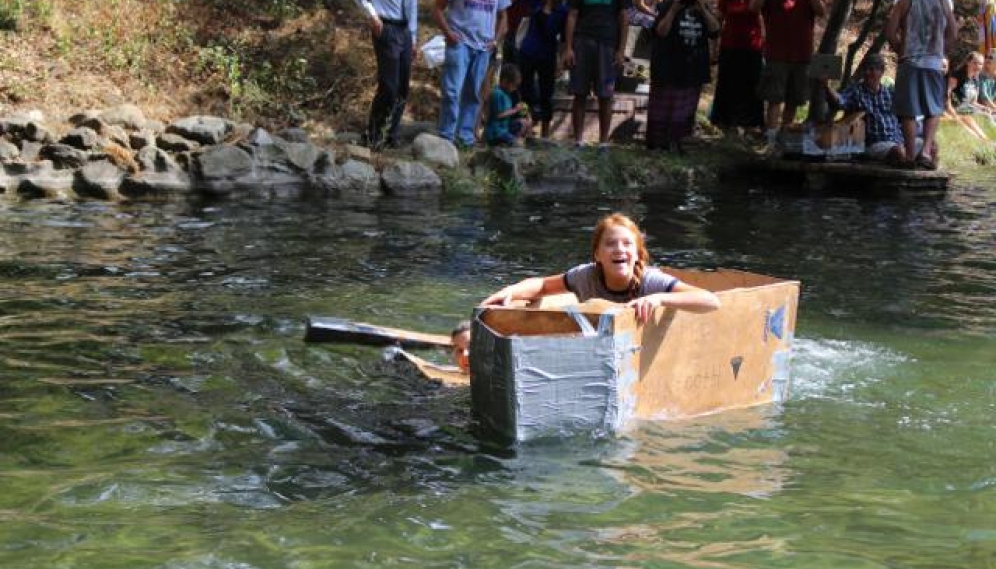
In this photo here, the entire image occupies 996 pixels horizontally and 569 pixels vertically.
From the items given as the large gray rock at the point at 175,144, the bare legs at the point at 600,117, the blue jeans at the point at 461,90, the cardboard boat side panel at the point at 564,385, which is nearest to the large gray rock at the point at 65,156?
the large gray rock at the point at 175,144

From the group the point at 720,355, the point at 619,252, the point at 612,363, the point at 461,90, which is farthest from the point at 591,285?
the point at 461,90

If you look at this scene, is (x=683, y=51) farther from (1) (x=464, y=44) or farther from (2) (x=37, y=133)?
(2) (x=37, y=133)

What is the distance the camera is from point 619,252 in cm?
582

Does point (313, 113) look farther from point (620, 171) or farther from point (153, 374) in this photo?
point (153, 374)

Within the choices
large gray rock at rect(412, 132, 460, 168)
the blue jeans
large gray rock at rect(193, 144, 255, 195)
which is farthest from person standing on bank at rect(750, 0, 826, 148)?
large gray rock at rect(193, 144, 255, 195)

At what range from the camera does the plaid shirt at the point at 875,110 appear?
1378 centimetres

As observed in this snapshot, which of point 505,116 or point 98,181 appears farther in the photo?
point 505,116

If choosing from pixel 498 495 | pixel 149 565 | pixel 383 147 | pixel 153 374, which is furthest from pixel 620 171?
pixel 149 565

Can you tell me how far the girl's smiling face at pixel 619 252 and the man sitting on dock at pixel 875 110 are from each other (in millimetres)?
8626

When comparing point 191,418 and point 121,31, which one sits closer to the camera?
point 191,418

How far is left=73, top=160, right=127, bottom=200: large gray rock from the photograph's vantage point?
1150 cm

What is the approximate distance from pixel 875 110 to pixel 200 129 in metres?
7.34

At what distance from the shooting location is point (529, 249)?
9891 millimetres

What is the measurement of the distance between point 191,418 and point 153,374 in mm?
763
